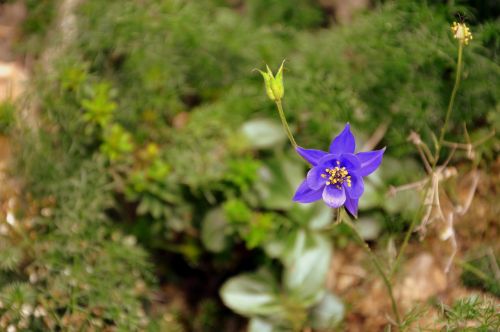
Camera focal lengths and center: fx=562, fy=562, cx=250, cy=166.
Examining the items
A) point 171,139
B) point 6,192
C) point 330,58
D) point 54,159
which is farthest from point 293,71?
point 6,192

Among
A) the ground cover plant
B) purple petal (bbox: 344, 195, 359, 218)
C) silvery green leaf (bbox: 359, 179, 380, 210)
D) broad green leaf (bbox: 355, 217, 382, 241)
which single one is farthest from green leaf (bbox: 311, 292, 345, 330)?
purple petal (bbox: 344, 195, 359, 218)

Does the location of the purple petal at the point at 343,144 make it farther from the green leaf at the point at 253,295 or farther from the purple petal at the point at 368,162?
the green leaf at the point at 253,295

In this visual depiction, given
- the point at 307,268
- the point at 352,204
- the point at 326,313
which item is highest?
the point at 352,204

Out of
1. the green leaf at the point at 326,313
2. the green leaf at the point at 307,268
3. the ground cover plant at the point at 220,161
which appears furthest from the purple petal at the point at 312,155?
the green leaf at the point at 326,313

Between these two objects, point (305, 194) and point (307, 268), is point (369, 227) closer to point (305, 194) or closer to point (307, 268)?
point (307, 268)

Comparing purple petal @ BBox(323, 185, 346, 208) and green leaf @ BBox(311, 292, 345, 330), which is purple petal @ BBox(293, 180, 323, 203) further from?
green leaf @ BBox(311, 292, 345, 330)

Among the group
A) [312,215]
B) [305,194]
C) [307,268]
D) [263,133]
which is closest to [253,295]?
[307,268]
